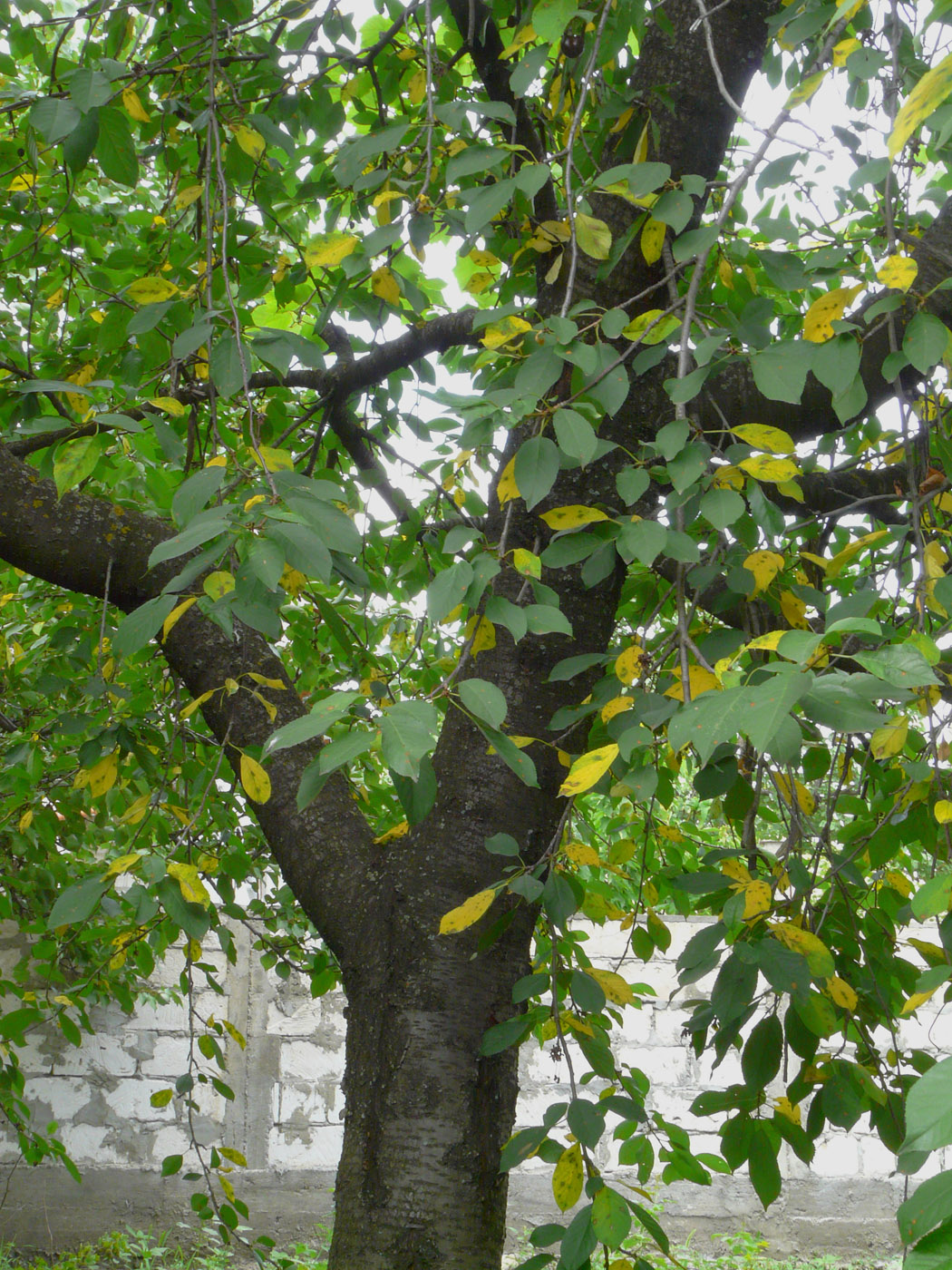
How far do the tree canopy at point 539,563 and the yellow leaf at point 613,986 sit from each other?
0.03 m

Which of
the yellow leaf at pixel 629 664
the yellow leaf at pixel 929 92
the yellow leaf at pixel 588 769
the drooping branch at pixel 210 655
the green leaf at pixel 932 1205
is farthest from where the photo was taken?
the drooping branch at pixel 210 655

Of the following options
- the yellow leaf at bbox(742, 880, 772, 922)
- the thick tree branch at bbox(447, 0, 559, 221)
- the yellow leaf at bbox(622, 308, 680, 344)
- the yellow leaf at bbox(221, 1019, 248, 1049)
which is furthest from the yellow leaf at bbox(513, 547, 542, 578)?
the yellow leaf at bbox(221, 1019, 248, 1049)

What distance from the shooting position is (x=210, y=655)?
1679mm

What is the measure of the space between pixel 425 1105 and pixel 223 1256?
11.6 ft

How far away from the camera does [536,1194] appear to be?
177 inches

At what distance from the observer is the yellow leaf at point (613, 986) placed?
49.3 inches

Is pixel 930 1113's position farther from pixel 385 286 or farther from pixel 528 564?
pixel 385 286

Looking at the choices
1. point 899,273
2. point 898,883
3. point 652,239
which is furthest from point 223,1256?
point 899,273

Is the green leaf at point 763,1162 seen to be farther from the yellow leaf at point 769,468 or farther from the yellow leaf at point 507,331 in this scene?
the yellow leaf at point 507,331

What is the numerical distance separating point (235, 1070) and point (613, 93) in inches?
163

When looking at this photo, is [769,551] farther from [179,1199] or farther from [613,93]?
[179,1199]

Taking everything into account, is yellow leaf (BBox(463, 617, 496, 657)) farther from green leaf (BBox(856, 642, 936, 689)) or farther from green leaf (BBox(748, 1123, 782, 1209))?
green leaf (BBox(748, 1123, 782, 1209))

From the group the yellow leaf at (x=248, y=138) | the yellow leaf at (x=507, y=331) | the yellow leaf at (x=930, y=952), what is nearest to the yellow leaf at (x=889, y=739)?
the yellow leaf at (x=930, y=952)

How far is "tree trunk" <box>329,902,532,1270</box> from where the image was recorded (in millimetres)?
1257
